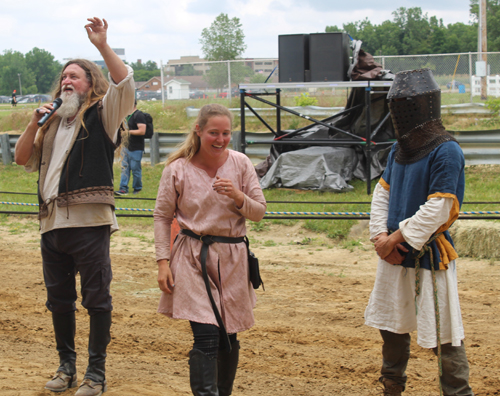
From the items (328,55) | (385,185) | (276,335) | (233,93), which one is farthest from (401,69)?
(385,185)

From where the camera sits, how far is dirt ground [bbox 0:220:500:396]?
12.0 ft

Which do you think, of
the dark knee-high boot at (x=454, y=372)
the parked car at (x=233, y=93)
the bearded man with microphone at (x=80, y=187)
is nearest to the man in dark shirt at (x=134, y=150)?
the bearded man with microphone at (x=80, y=187)

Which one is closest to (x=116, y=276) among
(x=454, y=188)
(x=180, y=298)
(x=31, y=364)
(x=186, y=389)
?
(x=31, y=364)

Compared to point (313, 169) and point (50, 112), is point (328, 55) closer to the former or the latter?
point (313, 169)

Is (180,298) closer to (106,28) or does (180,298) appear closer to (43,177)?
(43,177)

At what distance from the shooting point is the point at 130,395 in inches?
135

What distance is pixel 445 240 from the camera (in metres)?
3.04

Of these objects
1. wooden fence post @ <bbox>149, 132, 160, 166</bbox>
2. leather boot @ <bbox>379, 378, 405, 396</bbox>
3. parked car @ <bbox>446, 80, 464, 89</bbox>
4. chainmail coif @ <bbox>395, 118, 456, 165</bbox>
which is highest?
parked car @ <bbox>446, 80, 464, 89</bbox>

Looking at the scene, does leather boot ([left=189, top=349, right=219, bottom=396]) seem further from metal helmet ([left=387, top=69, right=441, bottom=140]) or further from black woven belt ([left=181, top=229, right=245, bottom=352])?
metal helmet ([left=387, top=69, right=441, bottom=140])

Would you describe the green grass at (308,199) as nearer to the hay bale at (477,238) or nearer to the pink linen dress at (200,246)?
the hay bale at (477,238)

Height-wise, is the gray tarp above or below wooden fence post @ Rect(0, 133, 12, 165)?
below

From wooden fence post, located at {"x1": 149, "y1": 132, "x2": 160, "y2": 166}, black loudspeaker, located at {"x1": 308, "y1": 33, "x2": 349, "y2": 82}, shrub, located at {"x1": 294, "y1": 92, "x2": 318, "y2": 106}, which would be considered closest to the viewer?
black loudspeaker, located at {"x1": 308, "y1": 33, "x2": 349, "y2": 82}

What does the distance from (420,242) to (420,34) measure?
73.0m

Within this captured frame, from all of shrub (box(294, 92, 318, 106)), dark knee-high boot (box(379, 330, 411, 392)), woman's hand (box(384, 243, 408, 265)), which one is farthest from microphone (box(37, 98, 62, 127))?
shrub (box(294, 92, 318, 106))
